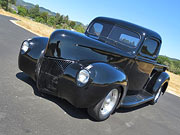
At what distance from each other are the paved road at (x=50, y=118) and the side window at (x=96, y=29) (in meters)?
2.05

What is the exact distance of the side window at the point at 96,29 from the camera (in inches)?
181

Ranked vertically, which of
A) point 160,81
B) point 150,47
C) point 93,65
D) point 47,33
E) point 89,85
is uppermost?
point 150,47

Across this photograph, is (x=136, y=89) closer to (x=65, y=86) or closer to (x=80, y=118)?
(x=80, y=118)

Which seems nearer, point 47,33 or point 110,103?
point 110,103

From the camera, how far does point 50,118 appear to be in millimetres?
2754

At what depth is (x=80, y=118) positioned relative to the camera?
10.0 ft

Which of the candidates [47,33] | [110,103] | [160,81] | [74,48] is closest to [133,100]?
[110,103]

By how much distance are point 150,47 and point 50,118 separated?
126 inches

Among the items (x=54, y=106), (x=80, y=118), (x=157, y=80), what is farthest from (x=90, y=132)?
(x=157, y=80)

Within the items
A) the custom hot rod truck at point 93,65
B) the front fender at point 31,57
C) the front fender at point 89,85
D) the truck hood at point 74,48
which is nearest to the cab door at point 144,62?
the custom hot rod truck at point 93,65

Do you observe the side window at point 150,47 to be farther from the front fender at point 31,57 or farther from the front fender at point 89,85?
the front fender at point 31,57

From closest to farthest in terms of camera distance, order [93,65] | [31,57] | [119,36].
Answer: [93,65], [31,57], [119,36]

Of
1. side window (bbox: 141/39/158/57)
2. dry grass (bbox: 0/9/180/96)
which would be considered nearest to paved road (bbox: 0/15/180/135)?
side window (bbox: 141/39/158/57)

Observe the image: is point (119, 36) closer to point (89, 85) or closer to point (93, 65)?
point (93, 65)
